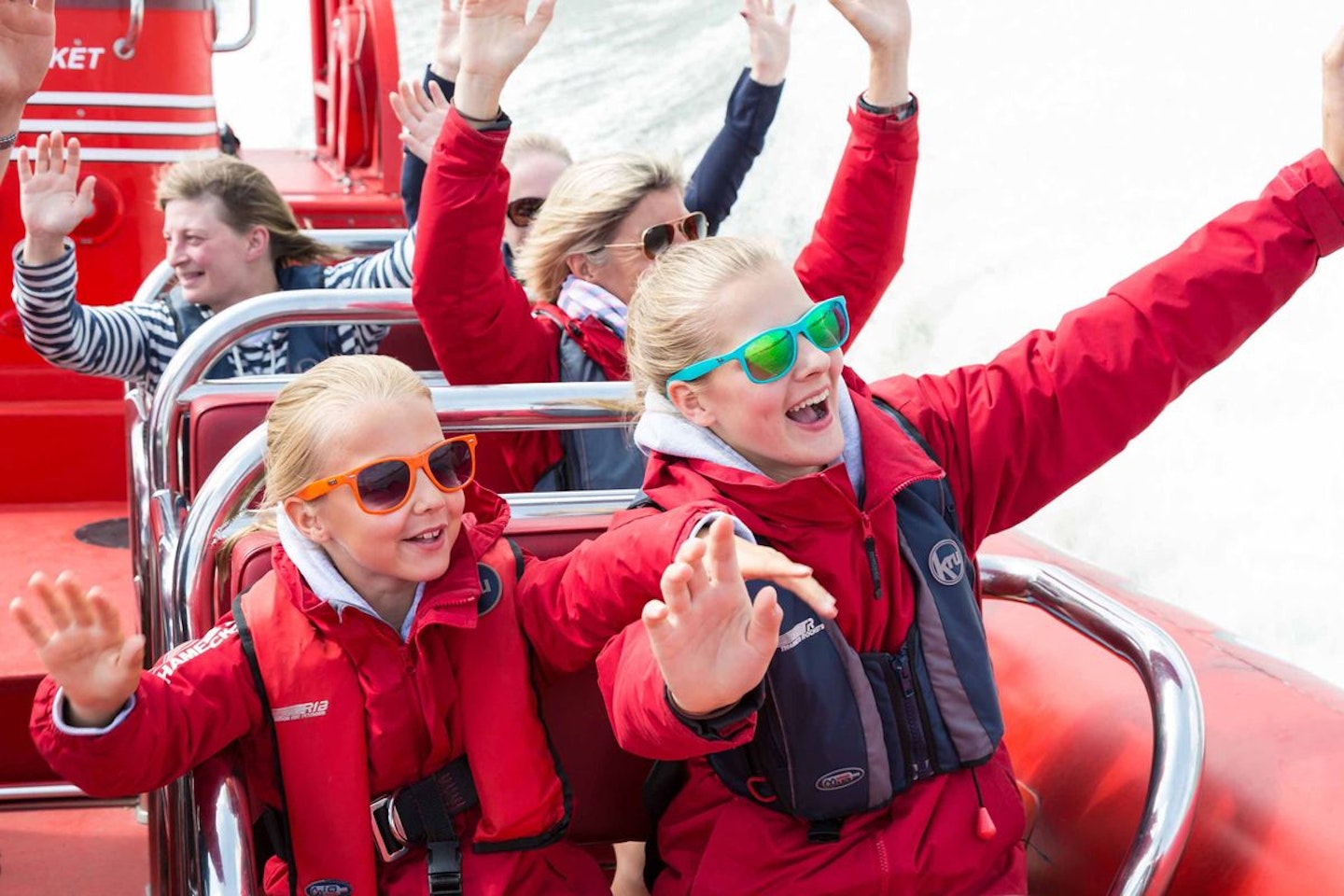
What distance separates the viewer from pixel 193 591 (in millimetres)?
1675

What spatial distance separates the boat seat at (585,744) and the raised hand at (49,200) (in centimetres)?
114

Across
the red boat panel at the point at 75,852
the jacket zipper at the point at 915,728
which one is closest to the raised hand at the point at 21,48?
the jacket zipper at the point at 915,728

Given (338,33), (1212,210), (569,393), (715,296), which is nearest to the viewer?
(715,296)

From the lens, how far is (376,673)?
1.55m

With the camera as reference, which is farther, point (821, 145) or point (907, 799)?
point (821, 145)

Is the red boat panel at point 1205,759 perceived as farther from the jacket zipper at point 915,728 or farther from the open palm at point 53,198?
the open palm at point 53,198

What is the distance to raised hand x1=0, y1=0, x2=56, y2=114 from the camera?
1.51 metres

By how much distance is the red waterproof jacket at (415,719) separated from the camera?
152cm

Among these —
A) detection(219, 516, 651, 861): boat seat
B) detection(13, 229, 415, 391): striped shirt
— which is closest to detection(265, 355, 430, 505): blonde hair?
detection(219, 516, 651, 861): boat seat

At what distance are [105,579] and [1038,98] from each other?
6805 millimetres

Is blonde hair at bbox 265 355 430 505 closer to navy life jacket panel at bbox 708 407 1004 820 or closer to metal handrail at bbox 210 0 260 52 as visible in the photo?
navy life jacket panel at bbox 708 407 1004 820

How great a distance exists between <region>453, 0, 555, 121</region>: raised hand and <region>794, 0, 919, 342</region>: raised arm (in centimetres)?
37

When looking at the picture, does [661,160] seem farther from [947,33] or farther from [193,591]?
[947,33]

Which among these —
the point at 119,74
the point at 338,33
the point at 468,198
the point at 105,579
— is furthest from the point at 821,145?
the point at 468,198
